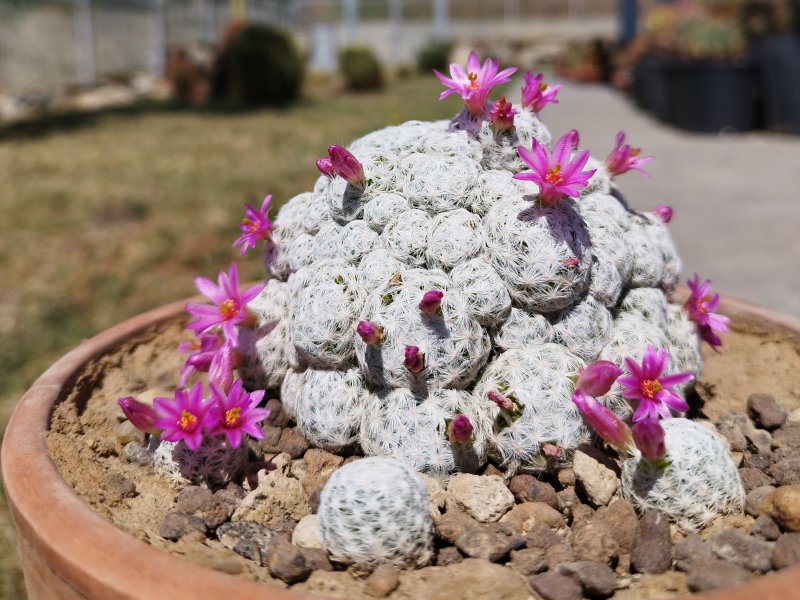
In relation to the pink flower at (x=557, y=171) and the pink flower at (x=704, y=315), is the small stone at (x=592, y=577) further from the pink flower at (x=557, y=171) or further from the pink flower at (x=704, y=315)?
the pink flower at (x=704, y=315)

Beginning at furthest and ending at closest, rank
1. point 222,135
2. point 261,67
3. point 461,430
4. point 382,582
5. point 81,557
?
point 261,67, point 222,135, point 461,430, point 382,582, point 81,557

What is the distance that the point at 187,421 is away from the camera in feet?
5.96

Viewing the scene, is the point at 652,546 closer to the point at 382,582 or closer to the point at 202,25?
the point at 382,582

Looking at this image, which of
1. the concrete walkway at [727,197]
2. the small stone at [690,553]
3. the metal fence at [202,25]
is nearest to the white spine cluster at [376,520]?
the small stone at [690,553]

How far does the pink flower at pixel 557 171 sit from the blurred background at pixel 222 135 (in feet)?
2.04

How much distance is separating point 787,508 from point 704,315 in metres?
0.69

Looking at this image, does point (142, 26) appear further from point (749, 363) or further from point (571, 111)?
point (749, 363)

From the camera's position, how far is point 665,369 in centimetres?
204

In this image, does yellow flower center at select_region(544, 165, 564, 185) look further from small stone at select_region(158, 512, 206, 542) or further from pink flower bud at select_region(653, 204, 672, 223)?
small stone at select_region(158, 512, 206, 542)

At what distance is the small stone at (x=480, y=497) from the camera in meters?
1.78

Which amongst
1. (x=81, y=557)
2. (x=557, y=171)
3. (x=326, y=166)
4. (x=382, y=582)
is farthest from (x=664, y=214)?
(x=81, y=557)

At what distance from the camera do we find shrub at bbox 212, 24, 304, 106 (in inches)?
555

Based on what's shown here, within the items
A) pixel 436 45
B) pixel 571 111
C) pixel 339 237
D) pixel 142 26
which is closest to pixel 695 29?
pixel 571 111

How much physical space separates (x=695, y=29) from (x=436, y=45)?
15.4 meters
